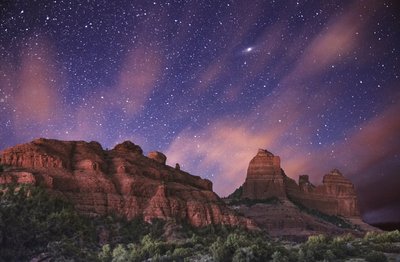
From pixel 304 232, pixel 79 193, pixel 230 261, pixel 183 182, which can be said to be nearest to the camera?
pixel 230 261

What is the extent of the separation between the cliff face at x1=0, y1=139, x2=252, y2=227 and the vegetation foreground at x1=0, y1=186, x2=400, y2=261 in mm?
3292

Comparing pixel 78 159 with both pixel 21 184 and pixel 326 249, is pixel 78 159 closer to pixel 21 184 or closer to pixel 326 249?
pixel 21 184

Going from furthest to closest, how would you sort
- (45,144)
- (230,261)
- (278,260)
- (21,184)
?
(45,144) < (21,184) < (230,261) < (278,260)

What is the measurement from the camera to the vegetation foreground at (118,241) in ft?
146

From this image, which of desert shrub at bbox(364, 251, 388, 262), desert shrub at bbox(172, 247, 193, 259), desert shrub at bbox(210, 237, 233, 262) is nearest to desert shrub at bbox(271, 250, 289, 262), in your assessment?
desert shrub at bbox(210, 237, 233, 262)

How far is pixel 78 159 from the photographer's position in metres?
94.4

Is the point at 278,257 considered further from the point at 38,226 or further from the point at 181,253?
the point at 38,226

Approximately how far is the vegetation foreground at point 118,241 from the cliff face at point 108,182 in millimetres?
3292

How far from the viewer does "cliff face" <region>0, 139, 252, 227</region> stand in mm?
84062

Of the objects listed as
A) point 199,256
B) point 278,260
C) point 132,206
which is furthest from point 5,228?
point 132,206

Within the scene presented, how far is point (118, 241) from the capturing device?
247ft

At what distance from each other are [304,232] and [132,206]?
2537 inches

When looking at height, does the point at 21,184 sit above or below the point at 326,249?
above

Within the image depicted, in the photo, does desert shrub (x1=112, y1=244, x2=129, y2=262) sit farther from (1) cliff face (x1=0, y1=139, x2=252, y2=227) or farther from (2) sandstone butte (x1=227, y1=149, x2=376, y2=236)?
(2) sandstone butte (x1=227, y1=149, x2=376, y2=236)
